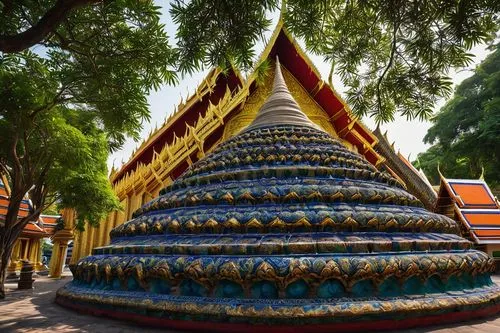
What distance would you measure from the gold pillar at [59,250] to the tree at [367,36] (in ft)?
31.4

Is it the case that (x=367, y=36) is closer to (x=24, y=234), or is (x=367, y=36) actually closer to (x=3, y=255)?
(x=3, y=255)

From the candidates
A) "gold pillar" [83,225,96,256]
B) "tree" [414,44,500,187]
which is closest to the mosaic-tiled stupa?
"gold pillar" [83,225,96,256]

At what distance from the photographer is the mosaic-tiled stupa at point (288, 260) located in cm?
261

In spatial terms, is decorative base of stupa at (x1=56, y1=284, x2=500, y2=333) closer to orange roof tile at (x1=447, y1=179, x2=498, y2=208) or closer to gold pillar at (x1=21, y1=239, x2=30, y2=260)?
orange roof tile at (x1=447, y1=179, x2=498, y2=208)

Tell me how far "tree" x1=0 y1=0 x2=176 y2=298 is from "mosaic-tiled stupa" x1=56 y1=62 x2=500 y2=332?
1499 millimetres

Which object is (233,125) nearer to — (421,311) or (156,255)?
(156,255)

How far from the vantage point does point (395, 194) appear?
4.03 meters

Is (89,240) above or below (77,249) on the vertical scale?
above

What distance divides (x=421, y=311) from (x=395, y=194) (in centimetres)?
164

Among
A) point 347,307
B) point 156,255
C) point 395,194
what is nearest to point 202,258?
point 156,255

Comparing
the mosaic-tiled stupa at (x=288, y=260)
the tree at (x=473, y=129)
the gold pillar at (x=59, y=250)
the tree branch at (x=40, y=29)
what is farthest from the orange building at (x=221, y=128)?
the tree at (x=473, y=129)

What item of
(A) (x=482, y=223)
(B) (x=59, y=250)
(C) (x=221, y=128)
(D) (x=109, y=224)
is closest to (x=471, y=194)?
(A) (x=482, y=223)

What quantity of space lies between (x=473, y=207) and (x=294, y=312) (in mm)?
11175

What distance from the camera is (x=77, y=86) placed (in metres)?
4.43
